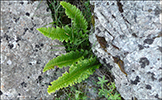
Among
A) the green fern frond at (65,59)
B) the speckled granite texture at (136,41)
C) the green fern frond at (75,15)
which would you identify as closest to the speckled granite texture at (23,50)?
the green fern frond at (65,59)

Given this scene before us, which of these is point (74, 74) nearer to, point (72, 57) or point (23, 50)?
point (72, 57)

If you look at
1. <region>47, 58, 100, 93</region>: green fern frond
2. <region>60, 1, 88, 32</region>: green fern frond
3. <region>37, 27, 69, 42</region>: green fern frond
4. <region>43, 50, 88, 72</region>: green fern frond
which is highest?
<region>60, 1, 88, 32</region>: green fern frond

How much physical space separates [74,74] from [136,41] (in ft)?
4.03

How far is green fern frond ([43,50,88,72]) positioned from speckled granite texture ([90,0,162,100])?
0.82m

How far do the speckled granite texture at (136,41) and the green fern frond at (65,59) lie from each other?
0.82 metres

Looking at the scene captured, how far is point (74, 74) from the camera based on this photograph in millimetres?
2436

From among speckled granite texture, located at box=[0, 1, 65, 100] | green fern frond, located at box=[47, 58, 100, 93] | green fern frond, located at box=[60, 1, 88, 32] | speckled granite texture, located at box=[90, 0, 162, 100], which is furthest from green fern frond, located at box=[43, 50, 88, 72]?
speckled granite texture, located at box=[90, 0, 162, 100]

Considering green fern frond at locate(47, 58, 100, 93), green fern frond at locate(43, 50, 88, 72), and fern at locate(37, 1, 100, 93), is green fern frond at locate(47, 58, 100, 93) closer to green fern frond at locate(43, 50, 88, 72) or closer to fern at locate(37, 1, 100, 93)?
fern at locate(37, 1, 100, 93)

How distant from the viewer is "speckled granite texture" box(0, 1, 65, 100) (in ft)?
9.13

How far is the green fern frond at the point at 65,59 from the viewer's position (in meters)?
2.45

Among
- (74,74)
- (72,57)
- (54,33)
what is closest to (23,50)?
(54,33)

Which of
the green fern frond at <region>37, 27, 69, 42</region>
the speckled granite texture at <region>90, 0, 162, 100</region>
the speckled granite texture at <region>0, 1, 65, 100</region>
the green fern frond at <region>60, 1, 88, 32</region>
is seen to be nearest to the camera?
the speckled granite texture at <region>90, 0, 162, 100</region>

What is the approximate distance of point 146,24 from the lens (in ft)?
5.56

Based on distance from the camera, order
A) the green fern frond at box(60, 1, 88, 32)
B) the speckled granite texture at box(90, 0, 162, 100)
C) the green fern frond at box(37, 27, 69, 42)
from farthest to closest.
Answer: the green fern frond at box(60, 1, 88, 32)
the green fern frond at box(37, 27, 69, 42)
the speckled granite texture at box(90, 0, 162, 100)
